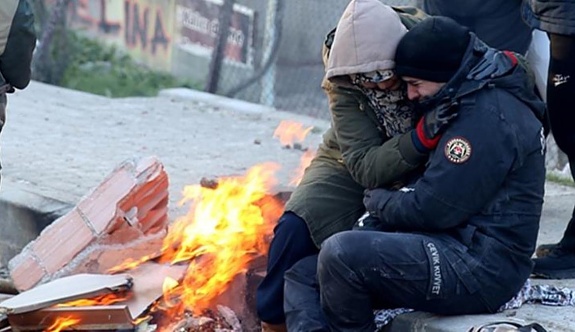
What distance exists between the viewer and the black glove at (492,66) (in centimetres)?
423

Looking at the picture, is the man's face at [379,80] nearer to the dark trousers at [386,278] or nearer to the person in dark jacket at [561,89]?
the dark trousers at [386,278]

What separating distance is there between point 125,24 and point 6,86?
367 inches

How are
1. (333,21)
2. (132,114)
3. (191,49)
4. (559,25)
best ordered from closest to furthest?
(559,25)
(132,114)
(333,21)
(191,49)

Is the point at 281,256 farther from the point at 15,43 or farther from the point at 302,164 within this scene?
the point at 302,164

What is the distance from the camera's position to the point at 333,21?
34.6 feet

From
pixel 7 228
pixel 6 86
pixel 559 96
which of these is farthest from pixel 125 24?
pixel 559 96

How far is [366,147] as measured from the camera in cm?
456

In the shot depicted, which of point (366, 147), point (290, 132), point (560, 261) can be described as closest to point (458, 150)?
point (366, 147)

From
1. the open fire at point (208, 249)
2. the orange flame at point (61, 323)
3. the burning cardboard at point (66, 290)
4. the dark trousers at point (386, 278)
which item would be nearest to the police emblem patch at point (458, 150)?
the dark trousers at point (386, 278)

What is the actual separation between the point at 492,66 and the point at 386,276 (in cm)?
88

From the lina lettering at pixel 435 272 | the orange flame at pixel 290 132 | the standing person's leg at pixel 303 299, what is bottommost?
the orange flame at pixel 290 132

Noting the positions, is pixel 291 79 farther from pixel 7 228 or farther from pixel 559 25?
pixel 559 25

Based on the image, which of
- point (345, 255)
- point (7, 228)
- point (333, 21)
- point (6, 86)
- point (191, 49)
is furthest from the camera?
point (191, 49)

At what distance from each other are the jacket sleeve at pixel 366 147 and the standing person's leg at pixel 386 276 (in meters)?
0.28
